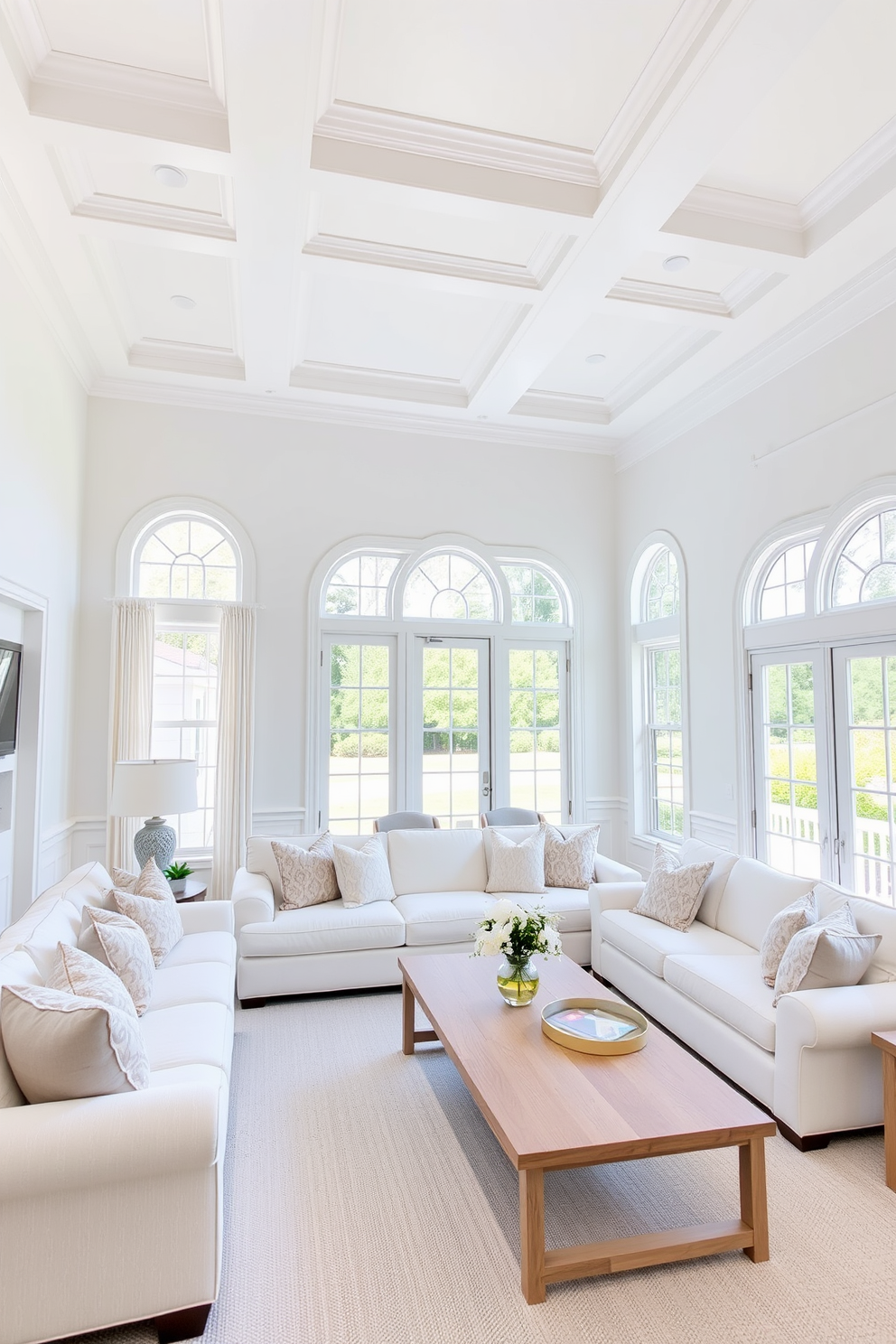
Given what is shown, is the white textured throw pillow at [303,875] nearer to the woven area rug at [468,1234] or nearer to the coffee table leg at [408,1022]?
the coffee table leg at [408,1022]

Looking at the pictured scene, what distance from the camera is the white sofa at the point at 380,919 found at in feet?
14.0

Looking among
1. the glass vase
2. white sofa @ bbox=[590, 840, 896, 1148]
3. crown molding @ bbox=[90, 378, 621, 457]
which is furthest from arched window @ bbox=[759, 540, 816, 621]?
the glass vase

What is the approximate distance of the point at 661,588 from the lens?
6406 millimetres

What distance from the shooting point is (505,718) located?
21.6 feet

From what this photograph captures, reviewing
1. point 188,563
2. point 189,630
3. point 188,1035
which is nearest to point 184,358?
point 188,563

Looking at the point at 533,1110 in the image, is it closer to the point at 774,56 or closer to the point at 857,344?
the point at 774,56

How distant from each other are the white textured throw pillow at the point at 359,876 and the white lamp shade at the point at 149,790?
Result: 3.15ft

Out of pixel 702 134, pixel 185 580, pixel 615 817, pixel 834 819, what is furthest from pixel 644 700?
pixel 702 134

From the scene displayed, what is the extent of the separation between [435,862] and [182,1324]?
126 inches

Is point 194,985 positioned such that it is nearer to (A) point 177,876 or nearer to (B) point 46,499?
(A) point 177,876

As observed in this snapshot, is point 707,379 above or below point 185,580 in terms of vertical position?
above

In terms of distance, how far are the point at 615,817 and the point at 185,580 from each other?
13.4ft

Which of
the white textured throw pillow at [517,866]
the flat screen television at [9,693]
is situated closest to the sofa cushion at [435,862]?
the white textured throw pillow at [517,866]

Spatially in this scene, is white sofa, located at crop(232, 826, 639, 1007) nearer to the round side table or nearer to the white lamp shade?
the round side table
